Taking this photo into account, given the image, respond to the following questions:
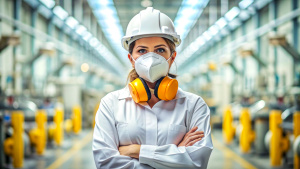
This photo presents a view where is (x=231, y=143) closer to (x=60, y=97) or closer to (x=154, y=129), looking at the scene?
(x=60, y=97)

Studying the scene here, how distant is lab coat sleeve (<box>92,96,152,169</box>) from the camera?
2.21m

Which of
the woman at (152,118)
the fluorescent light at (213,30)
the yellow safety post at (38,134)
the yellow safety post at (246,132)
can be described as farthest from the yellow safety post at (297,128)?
the fluorescent light at (213,30)

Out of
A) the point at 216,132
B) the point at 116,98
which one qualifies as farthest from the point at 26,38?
the point at 116,98

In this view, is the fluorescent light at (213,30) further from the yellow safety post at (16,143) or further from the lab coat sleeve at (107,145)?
the lab coat sleeve at (107,145)

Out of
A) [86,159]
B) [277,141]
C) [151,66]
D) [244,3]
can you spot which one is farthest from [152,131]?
[244,3]

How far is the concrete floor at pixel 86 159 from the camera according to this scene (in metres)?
7.70

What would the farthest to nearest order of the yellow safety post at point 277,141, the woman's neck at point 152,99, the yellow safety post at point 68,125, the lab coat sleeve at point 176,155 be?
the yellow safety post at point 68,125
the yellow safety post at point 277,141
the woman's neck at point 152,99
the lab coat sleeve at point 176,155

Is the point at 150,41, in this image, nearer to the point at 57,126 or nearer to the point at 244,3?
the point at 244,3

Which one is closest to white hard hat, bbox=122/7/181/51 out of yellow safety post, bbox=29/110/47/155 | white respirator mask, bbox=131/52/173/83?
white respirator mask, bbox=131/52/173/83

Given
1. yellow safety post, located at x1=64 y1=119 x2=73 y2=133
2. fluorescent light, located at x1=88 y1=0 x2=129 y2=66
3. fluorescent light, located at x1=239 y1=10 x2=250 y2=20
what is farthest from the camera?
fluorescent light, located at x1=239 y1=10 x2=250 y2=20

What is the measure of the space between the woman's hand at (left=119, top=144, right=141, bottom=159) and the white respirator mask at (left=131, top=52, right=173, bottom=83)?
41cm

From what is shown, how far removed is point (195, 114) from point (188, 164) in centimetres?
32

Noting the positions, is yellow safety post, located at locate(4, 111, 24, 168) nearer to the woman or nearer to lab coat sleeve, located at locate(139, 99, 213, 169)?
the woman

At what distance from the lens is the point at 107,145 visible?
7.37 feet
